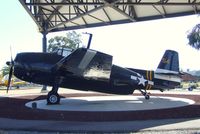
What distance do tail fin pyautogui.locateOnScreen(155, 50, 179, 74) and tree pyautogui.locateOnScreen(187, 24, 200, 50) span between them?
42.9 meters

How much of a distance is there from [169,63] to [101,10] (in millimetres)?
9060

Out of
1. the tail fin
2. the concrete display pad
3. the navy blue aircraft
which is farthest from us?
the tail fin

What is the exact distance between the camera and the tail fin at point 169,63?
22.1 m

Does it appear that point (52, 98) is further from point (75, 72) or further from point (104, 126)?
point (104, 126)

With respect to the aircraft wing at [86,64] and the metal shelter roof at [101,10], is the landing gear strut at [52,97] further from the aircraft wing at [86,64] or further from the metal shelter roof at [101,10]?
the metal shelter roof at [101,10]

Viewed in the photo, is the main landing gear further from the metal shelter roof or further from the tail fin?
the tail fin

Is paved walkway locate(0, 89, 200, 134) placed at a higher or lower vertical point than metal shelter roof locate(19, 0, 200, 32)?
lower

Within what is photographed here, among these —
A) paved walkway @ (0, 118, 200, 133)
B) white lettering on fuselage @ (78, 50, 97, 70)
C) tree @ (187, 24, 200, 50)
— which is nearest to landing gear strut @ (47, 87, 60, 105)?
white lettering on fuselage @ (78, 50, 97, 70)

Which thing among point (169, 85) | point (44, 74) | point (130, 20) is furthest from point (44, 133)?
point (130, 20)

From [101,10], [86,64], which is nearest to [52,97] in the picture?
[86,64]

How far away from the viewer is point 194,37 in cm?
6512

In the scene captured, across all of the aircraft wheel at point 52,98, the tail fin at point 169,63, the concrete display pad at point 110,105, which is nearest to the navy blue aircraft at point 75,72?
the aircraft wheel at point 52,98

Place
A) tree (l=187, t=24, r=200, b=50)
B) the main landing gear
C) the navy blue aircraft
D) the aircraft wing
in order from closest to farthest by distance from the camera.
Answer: the aircraft wing
the navy blue aircraft
the main landing gear
tree (l=187, t=24, r=200, b=50)

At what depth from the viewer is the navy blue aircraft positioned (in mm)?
18297
